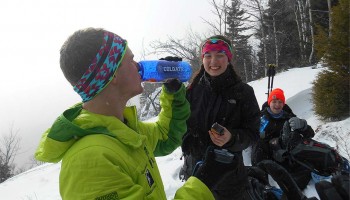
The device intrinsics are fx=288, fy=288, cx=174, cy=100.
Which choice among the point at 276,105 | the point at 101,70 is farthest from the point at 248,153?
the point at 101,70

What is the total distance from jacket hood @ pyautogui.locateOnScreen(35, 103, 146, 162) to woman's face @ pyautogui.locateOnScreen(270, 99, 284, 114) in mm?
4118

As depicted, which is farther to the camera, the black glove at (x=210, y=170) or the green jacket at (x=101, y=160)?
the black glove at (x=210, y=170)

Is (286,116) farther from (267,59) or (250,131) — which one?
(267,59)

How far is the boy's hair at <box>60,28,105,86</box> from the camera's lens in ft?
4.26

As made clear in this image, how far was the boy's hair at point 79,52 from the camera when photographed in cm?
130

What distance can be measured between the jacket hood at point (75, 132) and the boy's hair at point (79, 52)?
198mm

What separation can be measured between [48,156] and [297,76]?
12660mm

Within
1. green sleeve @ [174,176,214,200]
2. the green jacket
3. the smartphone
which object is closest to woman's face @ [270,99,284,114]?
the smartphone

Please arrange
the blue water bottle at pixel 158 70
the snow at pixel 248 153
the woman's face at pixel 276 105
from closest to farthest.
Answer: the blue water bottle at pixel 158 70 → the woman's face at pixel 276 105 → the snow at pixel 248 153

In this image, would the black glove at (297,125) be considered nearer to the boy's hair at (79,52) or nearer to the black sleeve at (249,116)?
the black sleeve at (249,116)

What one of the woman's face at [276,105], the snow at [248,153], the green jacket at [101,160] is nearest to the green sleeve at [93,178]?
the green jacket at [101,160]

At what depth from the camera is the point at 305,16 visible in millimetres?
19781

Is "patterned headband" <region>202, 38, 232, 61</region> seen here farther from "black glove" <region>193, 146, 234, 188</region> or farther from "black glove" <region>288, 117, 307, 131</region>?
"black glove" <region>288, 117, 307, 131</region>

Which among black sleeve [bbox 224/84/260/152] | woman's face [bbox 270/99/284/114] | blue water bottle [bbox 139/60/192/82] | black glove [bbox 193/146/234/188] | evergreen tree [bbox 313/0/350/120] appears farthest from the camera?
evergreen tree [bbox 313/0/350/120]
